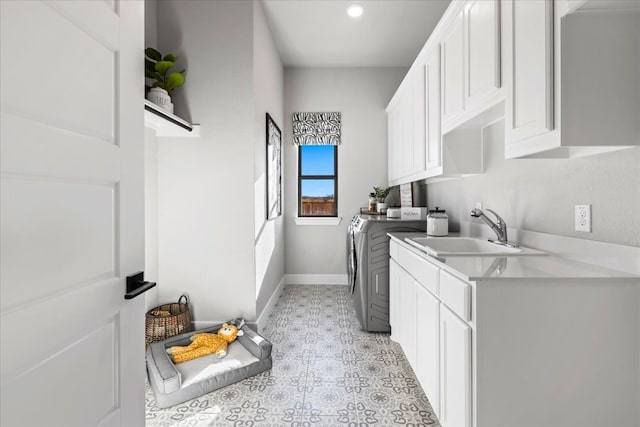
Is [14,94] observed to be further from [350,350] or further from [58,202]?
[350,350]

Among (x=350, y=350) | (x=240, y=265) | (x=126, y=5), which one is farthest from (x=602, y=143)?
(x=240, y=265)

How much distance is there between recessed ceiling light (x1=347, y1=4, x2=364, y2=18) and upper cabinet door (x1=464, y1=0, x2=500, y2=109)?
4.77ft

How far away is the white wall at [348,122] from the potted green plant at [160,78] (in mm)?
2063

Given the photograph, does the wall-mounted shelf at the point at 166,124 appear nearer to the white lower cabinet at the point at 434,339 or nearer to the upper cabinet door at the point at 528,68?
the white lower cabinet at the point at 434,339

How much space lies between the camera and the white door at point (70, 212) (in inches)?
25.7

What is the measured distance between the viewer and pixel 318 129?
4.39 meters

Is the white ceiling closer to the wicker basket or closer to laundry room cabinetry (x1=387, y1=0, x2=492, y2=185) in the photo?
laundry room cabinetry (x1=387, y1=0, x2=492, y2=185)

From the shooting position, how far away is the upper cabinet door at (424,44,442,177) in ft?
7.91

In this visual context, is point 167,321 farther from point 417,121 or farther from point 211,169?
point 417,121

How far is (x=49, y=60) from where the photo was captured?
2.42ft

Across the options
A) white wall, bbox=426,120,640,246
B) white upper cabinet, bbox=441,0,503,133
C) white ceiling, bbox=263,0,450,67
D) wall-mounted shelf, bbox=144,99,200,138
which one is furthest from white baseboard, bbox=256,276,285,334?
white ceiling, bbox=263,0,450,67

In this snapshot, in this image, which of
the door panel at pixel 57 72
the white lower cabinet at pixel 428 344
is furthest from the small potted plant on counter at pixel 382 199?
the door panel at pixel 57 72

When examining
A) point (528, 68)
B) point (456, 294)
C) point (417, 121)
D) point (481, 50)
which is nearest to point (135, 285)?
point (456, 294)

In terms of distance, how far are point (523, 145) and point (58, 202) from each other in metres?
1.61
